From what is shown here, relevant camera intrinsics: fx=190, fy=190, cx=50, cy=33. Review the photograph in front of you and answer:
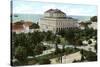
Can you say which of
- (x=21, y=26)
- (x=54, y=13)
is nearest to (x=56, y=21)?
(x=54, y=13)

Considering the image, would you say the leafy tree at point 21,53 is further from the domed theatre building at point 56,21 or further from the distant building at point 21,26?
the domed theatre building at point 56,21

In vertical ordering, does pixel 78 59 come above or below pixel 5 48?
below

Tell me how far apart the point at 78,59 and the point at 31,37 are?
2.01 feet

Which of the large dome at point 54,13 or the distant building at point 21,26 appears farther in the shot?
the large dome at point 54,13

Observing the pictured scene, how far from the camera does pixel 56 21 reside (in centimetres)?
214

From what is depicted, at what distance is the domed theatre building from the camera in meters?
2.10

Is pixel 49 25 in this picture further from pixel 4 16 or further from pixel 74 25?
pixel 4 16

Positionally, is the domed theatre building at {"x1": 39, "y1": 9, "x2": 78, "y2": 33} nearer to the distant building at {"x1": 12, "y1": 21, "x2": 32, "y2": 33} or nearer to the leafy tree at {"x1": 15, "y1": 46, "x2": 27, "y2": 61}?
the distant building at {"x1": 12, "y1": 21, "x2": 32, "y2": 33}

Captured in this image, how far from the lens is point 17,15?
6.56ft

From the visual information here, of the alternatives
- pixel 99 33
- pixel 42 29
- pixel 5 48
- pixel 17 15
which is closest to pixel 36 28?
pixel 42 29

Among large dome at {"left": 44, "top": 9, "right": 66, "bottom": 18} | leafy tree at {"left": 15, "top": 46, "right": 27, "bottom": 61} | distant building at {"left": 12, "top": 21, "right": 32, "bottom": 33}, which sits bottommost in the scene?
leafy tree at {"left": 15, "top": 46, "right": 27, "bottom": 61}

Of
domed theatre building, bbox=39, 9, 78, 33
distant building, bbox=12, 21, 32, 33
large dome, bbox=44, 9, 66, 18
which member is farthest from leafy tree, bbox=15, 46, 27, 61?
large dome, bbox=44, 9, 66, 18

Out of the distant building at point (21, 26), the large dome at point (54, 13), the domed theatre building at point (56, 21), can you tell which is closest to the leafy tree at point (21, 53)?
the distant building at point (21, 26)

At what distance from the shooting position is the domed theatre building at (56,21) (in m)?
2.10
